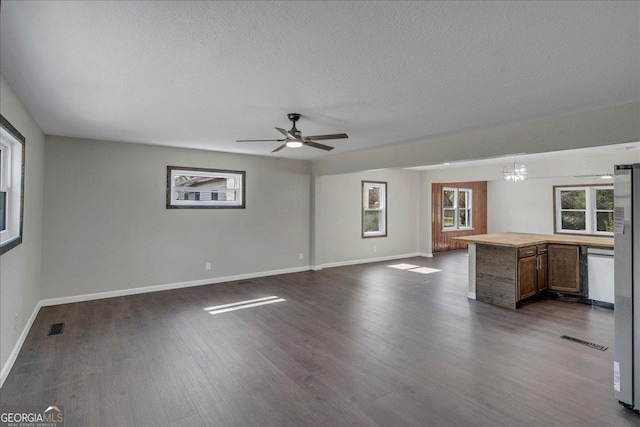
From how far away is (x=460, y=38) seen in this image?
1.89 m

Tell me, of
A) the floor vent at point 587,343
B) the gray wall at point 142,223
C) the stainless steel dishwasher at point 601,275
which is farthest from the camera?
the gray wall at point 142,223

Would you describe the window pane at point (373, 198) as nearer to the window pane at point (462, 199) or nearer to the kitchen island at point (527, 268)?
the kitchen island at point (527, 268)

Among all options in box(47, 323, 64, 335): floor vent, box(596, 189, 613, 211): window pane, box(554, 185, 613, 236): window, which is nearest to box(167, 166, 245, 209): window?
box(47, 323, 64, 335): floor vent

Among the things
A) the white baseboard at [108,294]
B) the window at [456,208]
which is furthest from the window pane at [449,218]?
the white baseboard at [108,294]

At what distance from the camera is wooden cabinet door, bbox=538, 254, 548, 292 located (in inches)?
193

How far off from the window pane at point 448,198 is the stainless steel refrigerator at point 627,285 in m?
8.20

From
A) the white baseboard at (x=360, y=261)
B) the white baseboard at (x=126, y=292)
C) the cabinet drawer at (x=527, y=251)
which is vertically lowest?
the white baseboard at (x=126, y=292)

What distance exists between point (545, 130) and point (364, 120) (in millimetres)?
2025

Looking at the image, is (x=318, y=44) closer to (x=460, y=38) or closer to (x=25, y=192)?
(x=460, y=38)

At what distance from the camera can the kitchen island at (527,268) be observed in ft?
14.8

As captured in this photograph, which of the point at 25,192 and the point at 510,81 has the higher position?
the point at 510,81

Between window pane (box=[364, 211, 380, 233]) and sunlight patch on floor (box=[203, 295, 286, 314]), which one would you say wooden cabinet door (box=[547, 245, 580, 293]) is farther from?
sunlight patch on floor (box=[203, 295, 286, 314])

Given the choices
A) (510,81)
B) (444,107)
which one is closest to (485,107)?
(444,107)

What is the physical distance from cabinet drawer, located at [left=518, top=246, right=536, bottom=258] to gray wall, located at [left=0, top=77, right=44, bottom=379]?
5732mm
